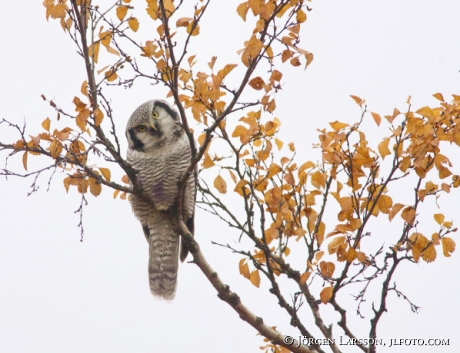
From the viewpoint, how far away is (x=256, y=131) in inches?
125

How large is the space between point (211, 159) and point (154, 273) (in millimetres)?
2257

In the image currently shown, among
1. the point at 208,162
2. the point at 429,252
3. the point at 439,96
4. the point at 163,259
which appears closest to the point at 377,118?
the point at 439,96

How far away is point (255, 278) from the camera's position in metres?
3.34

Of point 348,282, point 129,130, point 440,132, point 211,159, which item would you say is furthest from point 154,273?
point 440,132

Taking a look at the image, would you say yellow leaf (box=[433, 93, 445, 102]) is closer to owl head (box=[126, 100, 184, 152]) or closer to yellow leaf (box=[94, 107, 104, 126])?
yellow leaf (box=[94, 107, 104, 126])

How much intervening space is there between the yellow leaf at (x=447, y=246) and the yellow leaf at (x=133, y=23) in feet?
6.30

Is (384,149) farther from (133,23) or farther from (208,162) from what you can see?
(133,23)

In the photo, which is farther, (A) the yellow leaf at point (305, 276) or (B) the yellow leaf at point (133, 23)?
(B) the yellow leaf at point (133, 23)

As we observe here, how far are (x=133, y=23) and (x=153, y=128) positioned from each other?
1.50m

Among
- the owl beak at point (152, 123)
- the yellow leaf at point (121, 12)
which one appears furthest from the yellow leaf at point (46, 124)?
the owl beak at point (152, 123)

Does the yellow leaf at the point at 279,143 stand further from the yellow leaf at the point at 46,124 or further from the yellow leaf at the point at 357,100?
the yellow leaf at the point at 46,124

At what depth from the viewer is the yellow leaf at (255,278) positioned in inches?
131

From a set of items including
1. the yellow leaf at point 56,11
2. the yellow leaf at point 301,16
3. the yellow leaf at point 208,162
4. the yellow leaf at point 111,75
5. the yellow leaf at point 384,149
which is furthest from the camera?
the yellow leaf at point 208,162

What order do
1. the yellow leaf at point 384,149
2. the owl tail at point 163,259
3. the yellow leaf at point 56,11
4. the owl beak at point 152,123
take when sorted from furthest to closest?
the owl tail at point 163,259
the owl beak at point 152,123
the yellow leaf at point 56,11
the yellow leaf at point 384,149
